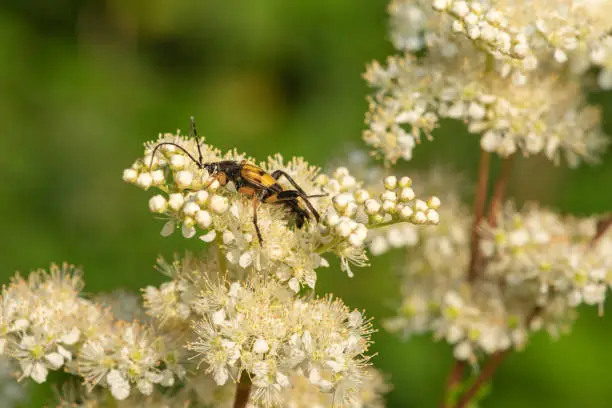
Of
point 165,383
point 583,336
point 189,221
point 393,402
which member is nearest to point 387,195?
point 189,221

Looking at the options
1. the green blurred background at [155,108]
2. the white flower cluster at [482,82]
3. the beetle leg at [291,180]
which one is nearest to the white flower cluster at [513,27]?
the white flower cluster at [482,82]

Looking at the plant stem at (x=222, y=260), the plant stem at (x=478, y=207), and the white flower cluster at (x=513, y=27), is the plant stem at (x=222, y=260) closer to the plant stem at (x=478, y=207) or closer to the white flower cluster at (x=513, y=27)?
the white flower cluster at (x=513, y=27)

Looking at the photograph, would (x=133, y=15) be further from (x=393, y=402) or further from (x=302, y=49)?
(x=393, y=402)

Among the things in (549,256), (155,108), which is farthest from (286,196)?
(155,108)

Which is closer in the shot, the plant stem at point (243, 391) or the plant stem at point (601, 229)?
the plant stem at point (243, 391)

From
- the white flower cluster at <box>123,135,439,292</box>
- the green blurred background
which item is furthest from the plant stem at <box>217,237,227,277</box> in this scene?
the green blurred background
